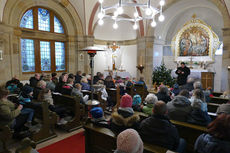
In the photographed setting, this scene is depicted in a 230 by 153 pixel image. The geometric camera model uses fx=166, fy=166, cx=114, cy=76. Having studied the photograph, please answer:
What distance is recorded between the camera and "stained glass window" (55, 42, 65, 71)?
10.1 meters

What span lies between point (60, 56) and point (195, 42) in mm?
8665

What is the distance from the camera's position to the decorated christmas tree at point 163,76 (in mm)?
10820

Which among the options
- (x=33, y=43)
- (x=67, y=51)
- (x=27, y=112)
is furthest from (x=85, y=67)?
(x=27, y=112)

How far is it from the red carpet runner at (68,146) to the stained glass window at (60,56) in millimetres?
6809

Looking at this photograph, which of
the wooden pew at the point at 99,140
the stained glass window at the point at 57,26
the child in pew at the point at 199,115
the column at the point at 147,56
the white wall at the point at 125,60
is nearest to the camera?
the wooden pew at the point at 99,140

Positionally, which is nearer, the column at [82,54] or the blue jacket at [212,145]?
the blue jacket at [212,145]

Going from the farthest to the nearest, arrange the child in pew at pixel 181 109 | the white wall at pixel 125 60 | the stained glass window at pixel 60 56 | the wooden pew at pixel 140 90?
the white wall at pixel 125 60 → the stained glass window at pixel 60 56 → the wooden pew at pixel 140 90 → the child in pew at pixel 181 109

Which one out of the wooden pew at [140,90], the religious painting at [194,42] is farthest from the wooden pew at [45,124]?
the religious painting at [194,42]

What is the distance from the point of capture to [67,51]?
1041 centimetres

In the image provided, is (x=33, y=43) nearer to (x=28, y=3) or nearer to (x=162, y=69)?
(x=28, y=3)

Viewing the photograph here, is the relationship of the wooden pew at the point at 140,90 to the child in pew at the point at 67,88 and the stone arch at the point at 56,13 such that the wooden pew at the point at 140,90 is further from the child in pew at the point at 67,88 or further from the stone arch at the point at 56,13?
the stone arch at the point at 56,13

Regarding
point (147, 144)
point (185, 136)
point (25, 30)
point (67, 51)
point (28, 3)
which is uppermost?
point (28, 3)

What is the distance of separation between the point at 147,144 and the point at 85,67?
356 inches

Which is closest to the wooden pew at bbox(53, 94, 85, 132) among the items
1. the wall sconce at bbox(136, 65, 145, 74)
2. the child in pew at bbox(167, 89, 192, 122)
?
the child in pew at bbox(167, 89, 192, 122)
